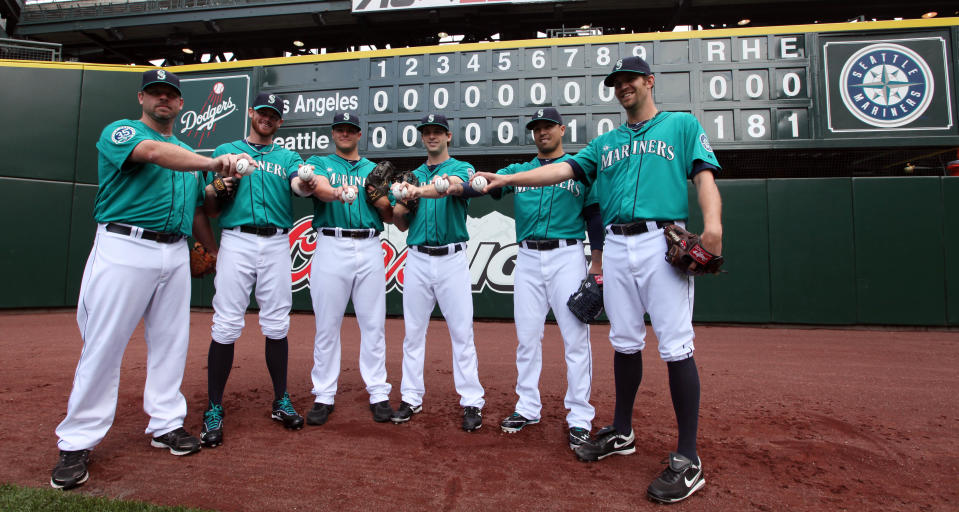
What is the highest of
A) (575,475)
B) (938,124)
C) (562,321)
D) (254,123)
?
(938,124)

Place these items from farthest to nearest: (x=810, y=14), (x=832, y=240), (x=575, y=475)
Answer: (x=810, y=14) < (x=832, y=240) < (x=575, y=475)

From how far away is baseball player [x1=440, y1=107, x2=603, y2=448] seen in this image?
8.57 feet

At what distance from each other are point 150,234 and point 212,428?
3.39ft

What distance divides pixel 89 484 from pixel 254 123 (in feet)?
6.49

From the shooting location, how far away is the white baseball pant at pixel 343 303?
9.17 ft

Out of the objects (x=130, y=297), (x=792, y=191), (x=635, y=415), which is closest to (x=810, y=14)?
(x=792, y=191)

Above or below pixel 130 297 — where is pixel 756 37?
above

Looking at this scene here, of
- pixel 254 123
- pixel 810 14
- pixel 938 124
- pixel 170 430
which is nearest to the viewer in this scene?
pixel 170 430

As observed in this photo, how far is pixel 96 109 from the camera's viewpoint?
816 centimetres

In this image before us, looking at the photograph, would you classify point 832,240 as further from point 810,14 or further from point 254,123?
point 810,14

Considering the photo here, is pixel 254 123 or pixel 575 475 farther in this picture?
pixel 254 123

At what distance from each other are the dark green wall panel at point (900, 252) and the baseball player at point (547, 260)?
20.0 feet

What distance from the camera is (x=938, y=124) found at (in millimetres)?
6152

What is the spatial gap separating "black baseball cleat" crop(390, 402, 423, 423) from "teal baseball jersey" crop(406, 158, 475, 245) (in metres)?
1.02
